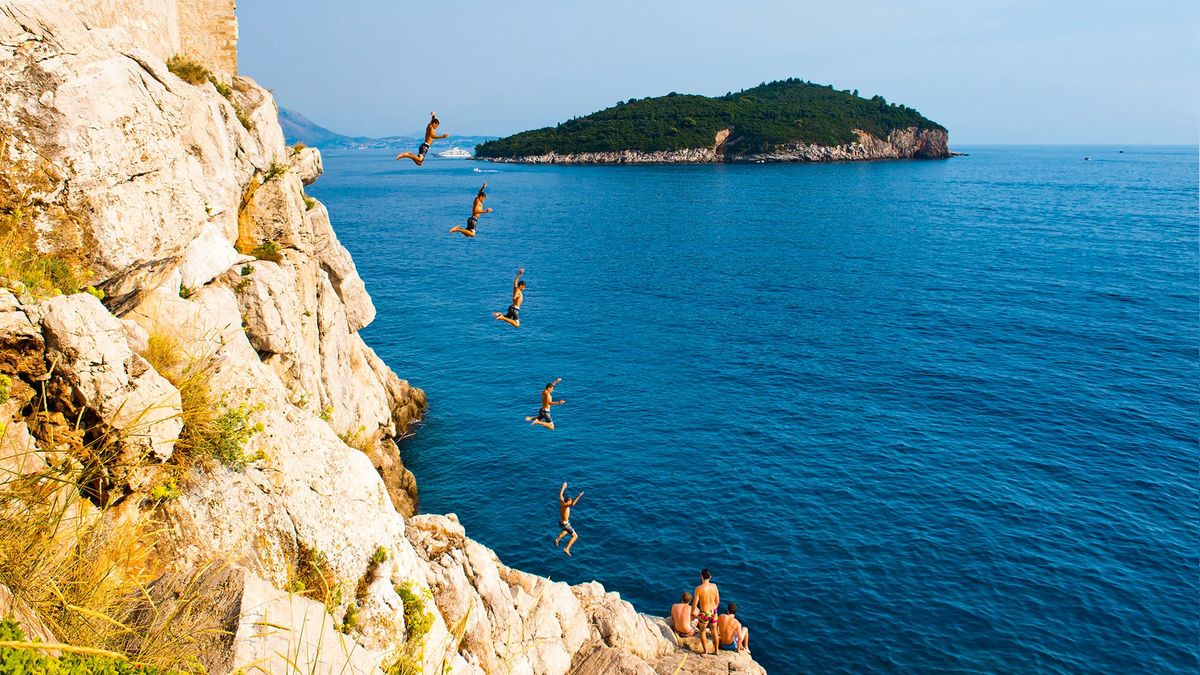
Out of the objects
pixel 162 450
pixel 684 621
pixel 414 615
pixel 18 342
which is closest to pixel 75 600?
pixel 162 450

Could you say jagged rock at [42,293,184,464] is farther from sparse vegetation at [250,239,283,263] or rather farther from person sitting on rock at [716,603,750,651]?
person sitting on rock at [716,603,750,651]

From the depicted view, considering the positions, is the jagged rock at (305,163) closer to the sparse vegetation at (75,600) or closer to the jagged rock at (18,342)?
the jagged rock at (18,342)

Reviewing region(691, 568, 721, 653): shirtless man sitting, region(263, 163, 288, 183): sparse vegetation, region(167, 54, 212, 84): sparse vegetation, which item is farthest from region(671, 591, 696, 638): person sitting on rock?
region(167, 54, 212, 84): sparse vegetation

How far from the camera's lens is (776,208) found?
124 metres

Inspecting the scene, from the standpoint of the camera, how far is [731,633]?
22.1 meters

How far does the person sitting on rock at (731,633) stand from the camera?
2214 cm

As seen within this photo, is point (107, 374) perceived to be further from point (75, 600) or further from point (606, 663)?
point (606, 663)

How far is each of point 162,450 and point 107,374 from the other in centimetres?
151

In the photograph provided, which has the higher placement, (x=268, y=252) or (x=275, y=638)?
(x=268, y=252)

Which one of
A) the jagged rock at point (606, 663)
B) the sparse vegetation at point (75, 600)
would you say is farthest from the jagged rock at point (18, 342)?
the jagged rock at point (606, 663)

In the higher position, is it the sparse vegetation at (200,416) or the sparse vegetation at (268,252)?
the sparse vegetation at (268,252)

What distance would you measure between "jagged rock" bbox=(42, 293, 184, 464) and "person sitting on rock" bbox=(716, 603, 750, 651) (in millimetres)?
17004

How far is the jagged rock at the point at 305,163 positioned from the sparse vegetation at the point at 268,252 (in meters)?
4.25

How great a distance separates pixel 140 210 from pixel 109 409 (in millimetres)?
4638
